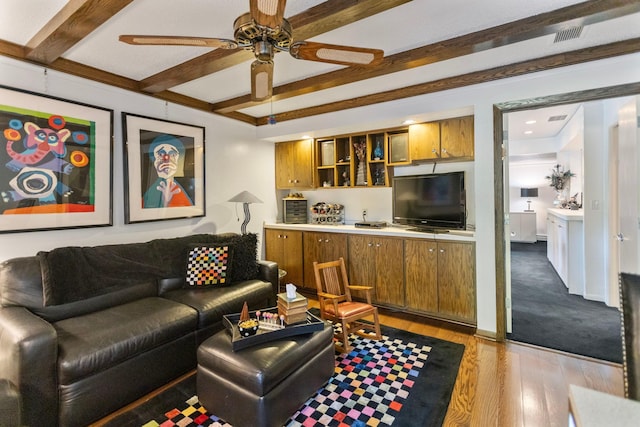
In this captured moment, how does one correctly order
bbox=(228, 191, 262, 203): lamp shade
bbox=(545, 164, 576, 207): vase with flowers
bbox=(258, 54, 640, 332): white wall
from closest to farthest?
bbox=(258, 54, 640, 332): white wall, bbox=(228, 191, 262, 203): lamp shade, bbox=(545, 164, 576, 207): vase with flowers

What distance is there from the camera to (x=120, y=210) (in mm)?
3037

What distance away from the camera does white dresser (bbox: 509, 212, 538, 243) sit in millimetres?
8171

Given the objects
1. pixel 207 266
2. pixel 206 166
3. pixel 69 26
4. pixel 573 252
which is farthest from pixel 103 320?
pixel 573 252

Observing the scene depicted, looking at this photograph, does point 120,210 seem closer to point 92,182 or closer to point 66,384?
point 92,182

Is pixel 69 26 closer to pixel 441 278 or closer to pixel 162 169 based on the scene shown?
pixel 162 169

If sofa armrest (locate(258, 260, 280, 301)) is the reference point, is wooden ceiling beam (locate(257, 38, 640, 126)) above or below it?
above

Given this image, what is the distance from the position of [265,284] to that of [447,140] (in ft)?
8.18

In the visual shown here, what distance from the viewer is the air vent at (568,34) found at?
2086 mm

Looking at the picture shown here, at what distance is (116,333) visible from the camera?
2.02 meters

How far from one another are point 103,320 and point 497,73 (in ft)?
12.3

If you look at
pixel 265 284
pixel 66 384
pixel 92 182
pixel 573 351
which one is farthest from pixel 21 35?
pixel 573 351

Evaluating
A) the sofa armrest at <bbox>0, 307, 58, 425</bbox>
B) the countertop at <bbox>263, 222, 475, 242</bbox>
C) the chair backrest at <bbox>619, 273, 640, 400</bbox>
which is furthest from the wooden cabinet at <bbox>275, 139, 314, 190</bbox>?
the chair backrest at <bbox>619, 273, 640, 400</bbox>

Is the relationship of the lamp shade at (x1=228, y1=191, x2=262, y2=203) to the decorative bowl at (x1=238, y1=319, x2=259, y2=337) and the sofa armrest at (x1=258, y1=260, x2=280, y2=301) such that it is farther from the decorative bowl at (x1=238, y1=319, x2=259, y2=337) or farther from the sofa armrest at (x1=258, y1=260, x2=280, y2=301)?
the decorative bowl at (x1=238, y1=319, x2=259, y2=337)

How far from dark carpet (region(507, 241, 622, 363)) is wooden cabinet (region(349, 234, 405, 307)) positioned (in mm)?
1174
